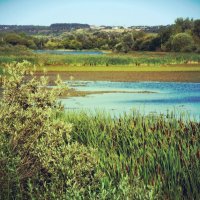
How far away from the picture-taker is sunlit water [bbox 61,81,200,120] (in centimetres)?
2119

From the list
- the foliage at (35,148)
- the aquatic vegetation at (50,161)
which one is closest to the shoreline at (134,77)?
the aquatic vegetation at (50,161)

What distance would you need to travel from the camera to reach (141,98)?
83.7ft

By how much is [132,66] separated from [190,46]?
25.6 m

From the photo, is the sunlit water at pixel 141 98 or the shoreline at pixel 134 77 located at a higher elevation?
the sunlit water at pixel 141 98

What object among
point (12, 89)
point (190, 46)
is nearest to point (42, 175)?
point (12, 89)

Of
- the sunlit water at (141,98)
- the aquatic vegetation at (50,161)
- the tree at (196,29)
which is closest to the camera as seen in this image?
the aquatic vegetation at (50,161)

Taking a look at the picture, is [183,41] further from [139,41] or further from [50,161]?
[50,161]

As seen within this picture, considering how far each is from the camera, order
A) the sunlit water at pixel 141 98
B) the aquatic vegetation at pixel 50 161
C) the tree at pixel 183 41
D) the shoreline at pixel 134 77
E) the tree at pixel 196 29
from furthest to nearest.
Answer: the tree at pixel 196 29 < the tree at pixel 183 41 < the shoreline at pixel 134 77 < the sunlit water at pixel 141 98 < the aquatic vegetation at pixel 50 161

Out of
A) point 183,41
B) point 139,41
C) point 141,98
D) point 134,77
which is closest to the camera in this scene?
point 141,98

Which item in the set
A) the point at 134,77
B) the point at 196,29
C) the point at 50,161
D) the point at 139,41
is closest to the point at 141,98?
the point at 134,77

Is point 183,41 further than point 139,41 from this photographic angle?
No

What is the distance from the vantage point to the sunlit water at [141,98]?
69.5 feet

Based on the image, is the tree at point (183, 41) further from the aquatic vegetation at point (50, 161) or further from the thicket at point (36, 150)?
the thicket at point (36, 150)

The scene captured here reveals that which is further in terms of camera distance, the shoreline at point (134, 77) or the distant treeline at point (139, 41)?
the distant treeline at point (139, 41)
